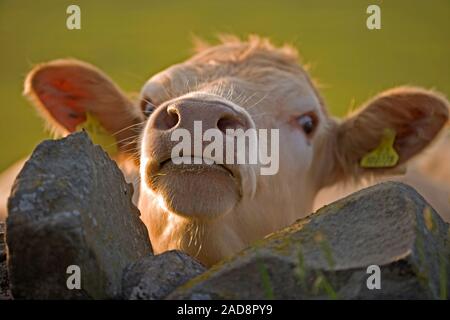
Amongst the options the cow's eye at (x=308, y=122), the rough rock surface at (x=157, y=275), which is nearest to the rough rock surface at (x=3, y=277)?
the rough rock surface at (x=157, y=275)

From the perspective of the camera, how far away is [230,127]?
4.23 m

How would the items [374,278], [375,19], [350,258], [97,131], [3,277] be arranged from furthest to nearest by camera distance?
[97,131]
[375,19]
[3,277]
[350,258]
[374,278]

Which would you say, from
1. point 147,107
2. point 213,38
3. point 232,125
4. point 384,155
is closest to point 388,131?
point 384,155

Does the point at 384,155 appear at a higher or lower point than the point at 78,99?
lower

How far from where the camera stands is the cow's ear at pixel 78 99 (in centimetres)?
626

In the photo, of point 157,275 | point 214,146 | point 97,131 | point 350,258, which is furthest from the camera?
point 97,131

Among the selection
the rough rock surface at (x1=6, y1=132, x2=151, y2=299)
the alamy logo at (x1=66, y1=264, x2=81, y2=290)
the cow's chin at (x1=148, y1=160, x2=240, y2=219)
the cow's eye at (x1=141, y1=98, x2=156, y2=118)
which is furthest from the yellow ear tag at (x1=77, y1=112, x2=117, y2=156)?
the alamy logo at (x1=66, y1=264, x2=81, y2=290)

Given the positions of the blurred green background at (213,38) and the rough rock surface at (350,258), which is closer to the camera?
the rough rock surface at (350,258)

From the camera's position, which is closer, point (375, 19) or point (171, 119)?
point (171, 119)

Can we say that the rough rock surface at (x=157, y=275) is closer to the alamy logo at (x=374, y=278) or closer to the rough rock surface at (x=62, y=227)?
the rough rock surface at (x=62, y=227)

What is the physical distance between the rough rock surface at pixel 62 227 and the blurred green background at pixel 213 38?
10.5 m

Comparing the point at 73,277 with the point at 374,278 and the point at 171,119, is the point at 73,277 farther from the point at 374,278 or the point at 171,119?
the point at 171,119

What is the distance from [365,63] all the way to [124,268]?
45.8 ft

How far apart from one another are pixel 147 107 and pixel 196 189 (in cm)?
173
